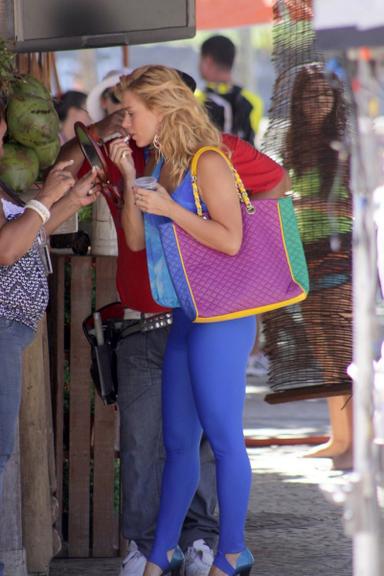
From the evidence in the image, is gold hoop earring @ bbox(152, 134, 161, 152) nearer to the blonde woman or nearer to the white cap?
the blonde woman

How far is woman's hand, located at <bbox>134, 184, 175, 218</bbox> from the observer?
13.2 ft

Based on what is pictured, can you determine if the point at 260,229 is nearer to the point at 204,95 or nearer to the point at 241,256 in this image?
the point at 241,256

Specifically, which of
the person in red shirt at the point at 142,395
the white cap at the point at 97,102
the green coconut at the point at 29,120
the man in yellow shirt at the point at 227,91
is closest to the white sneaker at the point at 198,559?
the person in red shirt at the point at 142,395

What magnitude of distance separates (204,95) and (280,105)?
9.39 ft

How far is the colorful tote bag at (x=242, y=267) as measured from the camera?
13.5 feet

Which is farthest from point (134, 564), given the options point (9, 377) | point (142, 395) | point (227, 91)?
point (227, 91)

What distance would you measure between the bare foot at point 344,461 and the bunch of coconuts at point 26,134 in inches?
117

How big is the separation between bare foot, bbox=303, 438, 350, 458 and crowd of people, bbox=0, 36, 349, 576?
228cm

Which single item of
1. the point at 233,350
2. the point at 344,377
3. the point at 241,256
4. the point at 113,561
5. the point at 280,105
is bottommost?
the point at 113,561

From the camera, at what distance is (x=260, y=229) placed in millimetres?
4184

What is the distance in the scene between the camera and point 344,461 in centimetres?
686

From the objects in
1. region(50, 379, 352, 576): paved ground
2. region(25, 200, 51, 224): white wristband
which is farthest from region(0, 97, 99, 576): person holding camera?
region(50, 379, 352, 576): paved ground

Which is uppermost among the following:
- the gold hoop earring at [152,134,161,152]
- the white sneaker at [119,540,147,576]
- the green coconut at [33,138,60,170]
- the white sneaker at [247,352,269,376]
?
the gold hoop earring at [152,134,161,152]

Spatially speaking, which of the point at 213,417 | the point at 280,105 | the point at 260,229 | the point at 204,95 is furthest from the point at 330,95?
the point at 204,95
